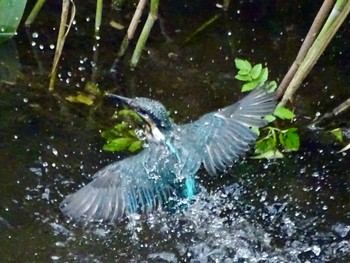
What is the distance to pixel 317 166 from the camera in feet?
12.3

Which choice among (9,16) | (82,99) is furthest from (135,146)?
(9,16)

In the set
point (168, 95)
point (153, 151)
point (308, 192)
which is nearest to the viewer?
point (153, 151)

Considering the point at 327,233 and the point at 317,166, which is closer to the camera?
the point at 327,233

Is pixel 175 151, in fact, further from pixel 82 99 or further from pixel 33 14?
pixel 33 14

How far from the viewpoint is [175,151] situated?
318cm

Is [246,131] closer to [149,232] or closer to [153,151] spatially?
[153,151]

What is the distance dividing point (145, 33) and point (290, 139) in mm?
893

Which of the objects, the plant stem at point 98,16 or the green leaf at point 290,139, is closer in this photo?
the green leaf at point 290,139

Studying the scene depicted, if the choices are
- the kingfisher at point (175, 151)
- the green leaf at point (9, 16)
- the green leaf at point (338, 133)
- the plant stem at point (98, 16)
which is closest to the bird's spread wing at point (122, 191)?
the kingfisher at point (175, 151)

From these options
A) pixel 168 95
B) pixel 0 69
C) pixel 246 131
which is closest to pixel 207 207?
pixel 246 131

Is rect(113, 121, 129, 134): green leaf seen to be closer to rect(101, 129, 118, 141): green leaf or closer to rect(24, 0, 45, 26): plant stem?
rect(101, 129, 118, 141): green leaf

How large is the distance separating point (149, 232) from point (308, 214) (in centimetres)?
66

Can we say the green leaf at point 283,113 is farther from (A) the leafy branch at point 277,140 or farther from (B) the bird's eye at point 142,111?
(B) the bird's eye at point 142,111

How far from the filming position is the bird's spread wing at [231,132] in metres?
3.19
